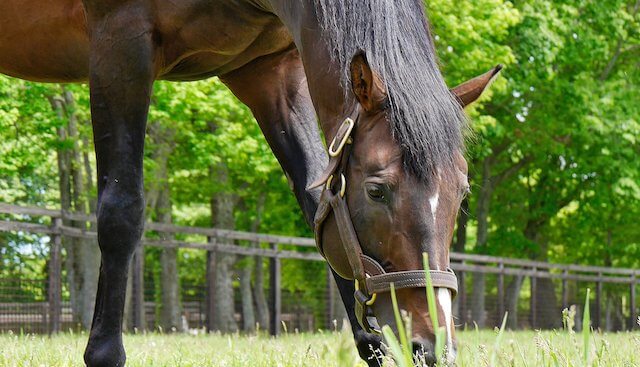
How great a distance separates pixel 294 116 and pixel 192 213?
90.7ft

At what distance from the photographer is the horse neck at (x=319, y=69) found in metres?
3.88

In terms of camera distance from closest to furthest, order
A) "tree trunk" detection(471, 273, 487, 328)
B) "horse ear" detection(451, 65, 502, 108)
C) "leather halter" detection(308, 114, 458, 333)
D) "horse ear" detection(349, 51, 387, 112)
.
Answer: "leather halter" detection(308, 114, 458, 333), "horse ear" detection(349, 51, 387, 112), "horse ear" detection(451, 65, 502, 108), "tree trunk" detection(471, 273, 487, 328)

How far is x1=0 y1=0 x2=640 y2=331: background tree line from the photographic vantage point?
54.3 feet

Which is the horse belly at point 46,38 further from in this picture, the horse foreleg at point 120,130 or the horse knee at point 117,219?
the horse knee at point 117,219

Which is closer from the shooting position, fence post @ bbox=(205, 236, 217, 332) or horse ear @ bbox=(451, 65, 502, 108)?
horse ear @ bbox=(451, 65, 502, 108)

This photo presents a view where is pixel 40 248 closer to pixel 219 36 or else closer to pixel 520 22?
pixel 520 22

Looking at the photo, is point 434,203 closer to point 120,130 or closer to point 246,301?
point 120,130

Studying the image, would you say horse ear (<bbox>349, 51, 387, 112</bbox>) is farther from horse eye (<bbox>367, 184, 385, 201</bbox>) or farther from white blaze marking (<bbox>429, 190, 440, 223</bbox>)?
white blaze marking (<bbox>429, 190, 440, 223</bbox>)

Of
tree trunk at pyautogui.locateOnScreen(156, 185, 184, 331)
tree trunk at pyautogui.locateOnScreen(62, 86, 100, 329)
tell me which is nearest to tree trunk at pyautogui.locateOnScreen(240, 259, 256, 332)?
tree trunk at pyautogui.locateOnScreen(156, 185, 184, 331)

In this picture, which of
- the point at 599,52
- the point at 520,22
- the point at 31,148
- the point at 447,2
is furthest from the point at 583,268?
the point at 31,148

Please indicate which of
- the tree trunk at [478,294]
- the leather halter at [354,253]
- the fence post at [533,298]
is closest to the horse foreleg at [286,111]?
the leather halter at [354,253]

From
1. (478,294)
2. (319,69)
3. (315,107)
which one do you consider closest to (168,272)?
(478,294)

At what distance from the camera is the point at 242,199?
27750 mm

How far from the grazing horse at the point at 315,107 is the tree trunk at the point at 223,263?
14987 millimetres
